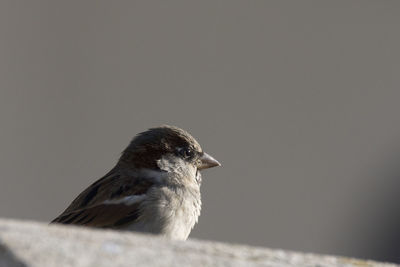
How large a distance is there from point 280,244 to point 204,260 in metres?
4.97

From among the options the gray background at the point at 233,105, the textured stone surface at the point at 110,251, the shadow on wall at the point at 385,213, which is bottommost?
the shadow on wall at the point at 385,213

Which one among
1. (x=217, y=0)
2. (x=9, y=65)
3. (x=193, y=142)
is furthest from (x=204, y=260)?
(x=217, y=0)

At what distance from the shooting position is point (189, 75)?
6551 millimetres

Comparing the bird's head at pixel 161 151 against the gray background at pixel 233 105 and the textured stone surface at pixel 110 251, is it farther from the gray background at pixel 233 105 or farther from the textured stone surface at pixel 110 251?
the gray background at pixel 233 105

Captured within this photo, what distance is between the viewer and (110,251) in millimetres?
1402

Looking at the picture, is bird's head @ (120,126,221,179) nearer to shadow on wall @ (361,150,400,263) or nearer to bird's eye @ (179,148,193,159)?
bird's eye @ (179,148,193,159)

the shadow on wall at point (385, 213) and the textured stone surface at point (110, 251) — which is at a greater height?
the textured stone surface at point (110, 251)

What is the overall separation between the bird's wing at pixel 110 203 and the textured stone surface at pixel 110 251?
65.4 inches

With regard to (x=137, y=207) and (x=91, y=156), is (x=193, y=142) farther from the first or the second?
(x=91, y=156)

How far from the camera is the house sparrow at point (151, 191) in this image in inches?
126

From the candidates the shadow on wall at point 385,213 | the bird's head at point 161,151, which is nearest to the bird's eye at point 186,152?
the bird's head at point 161,151

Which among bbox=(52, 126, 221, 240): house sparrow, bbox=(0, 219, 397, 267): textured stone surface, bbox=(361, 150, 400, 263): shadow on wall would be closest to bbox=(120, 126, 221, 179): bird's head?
bbox=(52, 126, 221, 240): house sparrow

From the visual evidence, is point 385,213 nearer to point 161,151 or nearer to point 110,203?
point 161,151

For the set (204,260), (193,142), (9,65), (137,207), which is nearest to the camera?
(204,260)
